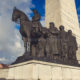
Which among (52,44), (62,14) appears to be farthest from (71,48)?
(62,14)

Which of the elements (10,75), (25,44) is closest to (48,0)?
(25,44)

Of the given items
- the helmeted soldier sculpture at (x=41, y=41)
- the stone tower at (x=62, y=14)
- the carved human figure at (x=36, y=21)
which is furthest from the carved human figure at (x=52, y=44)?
the stone tower at (x=62, y=14)

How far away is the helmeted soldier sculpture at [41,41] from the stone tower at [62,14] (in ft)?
20.4

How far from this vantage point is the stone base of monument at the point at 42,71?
5.68 m

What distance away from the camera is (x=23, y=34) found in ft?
25.1

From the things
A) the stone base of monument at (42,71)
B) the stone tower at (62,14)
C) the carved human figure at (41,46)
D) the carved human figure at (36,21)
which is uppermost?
the stone tower at (62,14)

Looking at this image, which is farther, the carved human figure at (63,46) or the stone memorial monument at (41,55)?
the carved human figure at (63,46)

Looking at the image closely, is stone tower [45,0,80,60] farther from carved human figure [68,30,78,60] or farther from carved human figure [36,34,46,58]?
carved human figure [36,34,46,58]

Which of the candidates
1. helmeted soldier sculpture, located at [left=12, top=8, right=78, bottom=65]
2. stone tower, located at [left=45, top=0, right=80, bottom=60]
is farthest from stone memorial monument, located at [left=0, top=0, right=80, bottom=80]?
stone tower, located at [left=45, top=0, right=80, bottom=60]

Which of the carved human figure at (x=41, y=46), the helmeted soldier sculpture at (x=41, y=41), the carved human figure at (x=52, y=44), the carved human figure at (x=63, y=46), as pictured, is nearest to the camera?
the helmeted soldier sculpture at (x=41, y=41)

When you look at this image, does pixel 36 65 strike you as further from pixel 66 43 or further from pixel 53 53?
pixel 66 43

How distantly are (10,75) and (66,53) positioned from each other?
168 inches

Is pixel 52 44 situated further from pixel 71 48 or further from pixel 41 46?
pixel 71 48

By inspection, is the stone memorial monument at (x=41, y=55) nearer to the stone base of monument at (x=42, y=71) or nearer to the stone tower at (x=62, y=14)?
the stone base of monument at (x=42, y=71)
